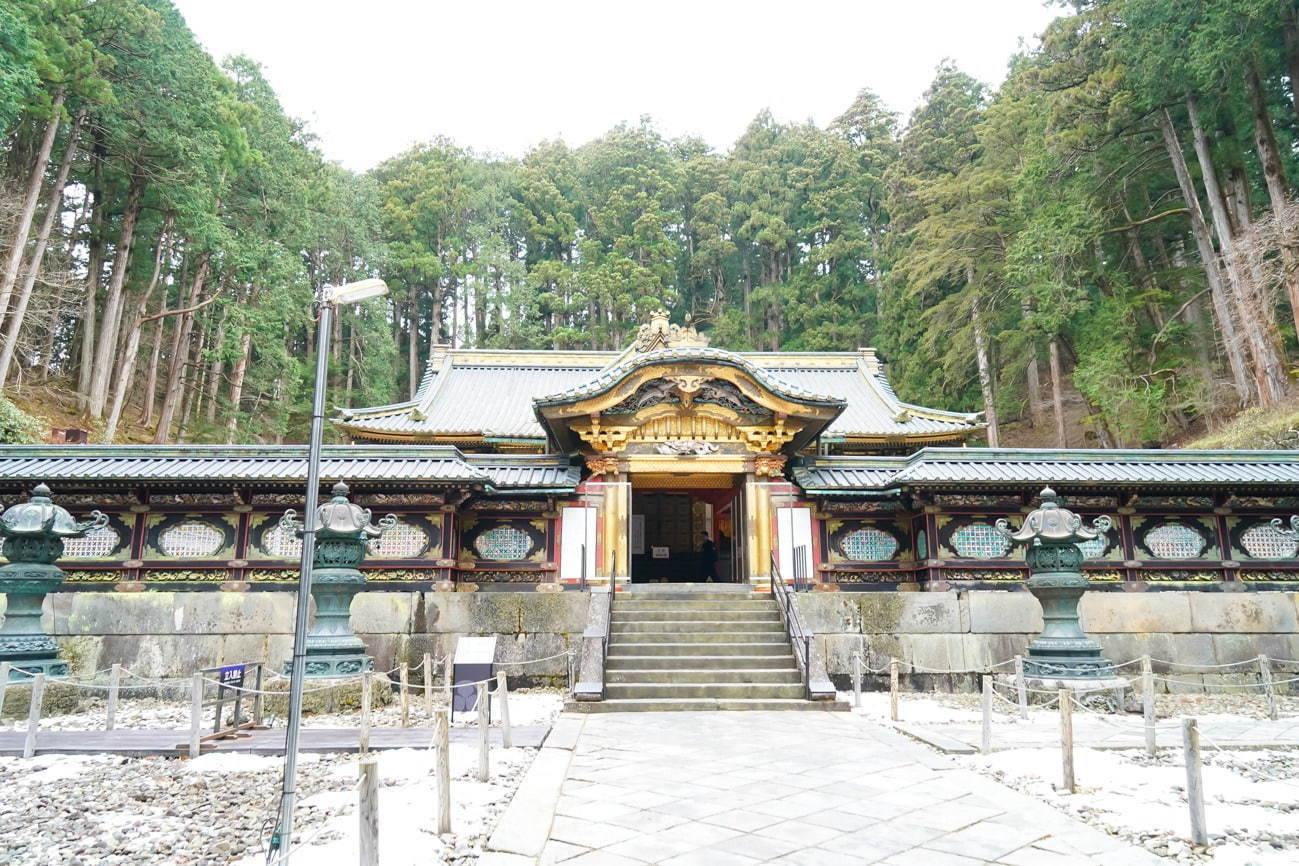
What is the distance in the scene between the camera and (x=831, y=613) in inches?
473

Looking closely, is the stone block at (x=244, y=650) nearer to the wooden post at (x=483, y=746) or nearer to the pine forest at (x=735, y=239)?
the wooden post at (x=483, y=746)

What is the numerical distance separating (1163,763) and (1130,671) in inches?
236

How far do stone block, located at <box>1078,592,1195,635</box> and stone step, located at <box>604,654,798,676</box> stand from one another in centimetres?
556

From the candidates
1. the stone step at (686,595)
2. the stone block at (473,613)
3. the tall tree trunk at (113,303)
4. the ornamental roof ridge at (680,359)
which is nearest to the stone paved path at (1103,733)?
the stone step at (686,595)

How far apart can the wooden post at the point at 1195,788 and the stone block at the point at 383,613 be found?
10.1 meters

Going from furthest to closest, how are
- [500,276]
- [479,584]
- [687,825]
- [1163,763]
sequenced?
[500,276]
[479,584]
[1163,763]
[687,825]

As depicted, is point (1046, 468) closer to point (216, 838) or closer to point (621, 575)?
point (621, 575)

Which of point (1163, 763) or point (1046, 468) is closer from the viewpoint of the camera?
point (1163, 763)

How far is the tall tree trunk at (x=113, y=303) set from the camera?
22688 millimetres

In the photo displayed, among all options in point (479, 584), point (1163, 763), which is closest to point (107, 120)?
point (479, 584)

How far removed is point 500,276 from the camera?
39031 mm

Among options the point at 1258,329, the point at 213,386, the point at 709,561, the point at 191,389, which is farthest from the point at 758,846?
the point at 191,389

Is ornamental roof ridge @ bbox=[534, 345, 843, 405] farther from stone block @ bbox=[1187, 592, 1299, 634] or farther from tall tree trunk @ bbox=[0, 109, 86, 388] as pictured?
tall tree trunk @ bbox=[0, 109, 86, 388]

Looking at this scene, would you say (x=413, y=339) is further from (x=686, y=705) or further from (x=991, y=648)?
(x=991, y=648)
